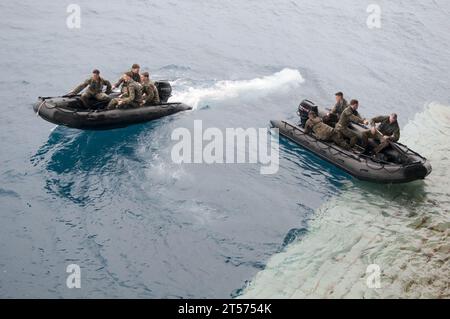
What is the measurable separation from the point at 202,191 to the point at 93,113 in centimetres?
464

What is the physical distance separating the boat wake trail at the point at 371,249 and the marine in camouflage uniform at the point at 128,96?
7.57m

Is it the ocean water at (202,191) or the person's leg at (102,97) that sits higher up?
the person's leg at (102,97)

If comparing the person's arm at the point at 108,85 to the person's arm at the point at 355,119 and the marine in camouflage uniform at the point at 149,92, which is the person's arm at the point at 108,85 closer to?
the marine in camouflage uniform at the point at 149,92

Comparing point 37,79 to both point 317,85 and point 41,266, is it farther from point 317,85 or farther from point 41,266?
point 317,85

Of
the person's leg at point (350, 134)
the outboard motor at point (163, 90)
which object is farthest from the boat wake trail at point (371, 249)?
the outboard motor at point (163, 90)

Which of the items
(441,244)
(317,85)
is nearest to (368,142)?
(441,244)

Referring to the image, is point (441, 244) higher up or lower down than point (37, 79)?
lower down

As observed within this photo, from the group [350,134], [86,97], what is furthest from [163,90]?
[350,134]

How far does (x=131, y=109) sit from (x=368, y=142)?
8.40 m

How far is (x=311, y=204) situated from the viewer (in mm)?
15281

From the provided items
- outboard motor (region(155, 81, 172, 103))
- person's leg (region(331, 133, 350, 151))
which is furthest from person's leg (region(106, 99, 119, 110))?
person's leg (region(331, 133, 350, 151))

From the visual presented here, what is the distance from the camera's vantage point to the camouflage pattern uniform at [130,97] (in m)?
16.9

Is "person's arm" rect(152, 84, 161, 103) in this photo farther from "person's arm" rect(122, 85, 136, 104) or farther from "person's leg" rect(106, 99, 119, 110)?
"person's leg" rect(106, 99, 119, 110)
